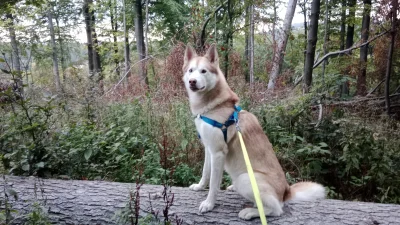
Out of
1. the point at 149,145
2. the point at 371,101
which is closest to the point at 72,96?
the point at 149,145

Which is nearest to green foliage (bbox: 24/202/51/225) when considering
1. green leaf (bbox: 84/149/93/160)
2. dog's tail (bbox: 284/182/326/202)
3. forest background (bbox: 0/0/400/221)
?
forest background (bbox: 0/0/400/221)

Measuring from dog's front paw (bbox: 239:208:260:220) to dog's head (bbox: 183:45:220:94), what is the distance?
4.17 feet

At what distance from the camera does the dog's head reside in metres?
2.75

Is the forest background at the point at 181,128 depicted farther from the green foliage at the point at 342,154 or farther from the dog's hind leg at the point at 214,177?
the dog's hind leg at the point at 214,177

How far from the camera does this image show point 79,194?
2.78 metres

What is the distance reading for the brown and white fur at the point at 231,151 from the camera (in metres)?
2.44

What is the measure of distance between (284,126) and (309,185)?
2141 millimetres

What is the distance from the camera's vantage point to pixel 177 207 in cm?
258

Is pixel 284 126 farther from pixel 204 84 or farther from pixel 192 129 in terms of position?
pixel 204 84

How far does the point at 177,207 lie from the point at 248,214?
2.24ft

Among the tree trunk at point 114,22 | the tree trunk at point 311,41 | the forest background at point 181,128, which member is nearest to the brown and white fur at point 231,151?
the forest background at point 181,128

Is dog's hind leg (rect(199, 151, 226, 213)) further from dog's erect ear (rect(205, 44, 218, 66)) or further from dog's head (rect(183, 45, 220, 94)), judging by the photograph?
dog's erect ear (rect(205, 44, 218, 66))

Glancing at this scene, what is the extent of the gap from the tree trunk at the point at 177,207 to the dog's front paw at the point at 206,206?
0.04 meters

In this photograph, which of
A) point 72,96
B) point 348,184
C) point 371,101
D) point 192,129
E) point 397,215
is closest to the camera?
point 397,215
